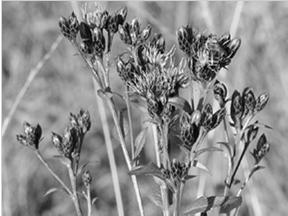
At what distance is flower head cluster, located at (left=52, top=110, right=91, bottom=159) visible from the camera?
5.82 ft

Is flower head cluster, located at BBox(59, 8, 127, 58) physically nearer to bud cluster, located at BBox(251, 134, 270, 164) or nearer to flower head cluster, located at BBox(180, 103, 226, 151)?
flower head cluster, located at BBox(180, 103, 226, 151)

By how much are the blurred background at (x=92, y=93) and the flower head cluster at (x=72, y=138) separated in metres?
1.64

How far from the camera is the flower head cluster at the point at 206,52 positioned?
1.61 m

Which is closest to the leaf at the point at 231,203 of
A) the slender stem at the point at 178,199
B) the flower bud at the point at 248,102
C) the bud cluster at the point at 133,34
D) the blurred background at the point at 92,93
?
the slender stem at the point at 178,199

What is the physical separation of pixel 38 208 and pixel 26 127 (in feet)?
6.08

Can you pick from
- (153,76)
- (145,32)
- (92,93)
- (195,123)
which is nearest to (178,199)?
(195,123)

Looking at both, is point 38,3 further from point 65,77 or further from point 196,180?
point 196,180

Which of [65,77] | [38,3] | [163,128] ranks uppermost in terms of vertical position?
[38,3]

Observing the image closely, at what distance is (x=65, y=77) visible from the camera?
421 cm

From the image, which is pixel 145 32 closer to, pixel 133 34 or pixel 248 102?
pixel 133 34

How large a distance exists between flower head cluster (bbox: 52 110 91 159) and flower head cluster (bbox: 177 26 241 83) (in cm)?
38

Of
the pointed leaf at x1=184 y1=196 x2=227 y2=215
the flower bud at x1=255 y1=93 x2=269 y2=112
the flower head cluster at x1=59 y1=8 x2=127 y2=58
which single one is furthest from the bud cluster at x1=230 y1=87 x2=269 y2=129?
the flower head cluster at x1=59 y1=8 x2=127 y2=58

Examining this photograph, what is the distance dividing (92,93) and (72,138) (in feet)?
7.52

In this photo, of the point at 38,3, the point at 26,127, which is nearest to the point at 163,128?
the point at 26,127
